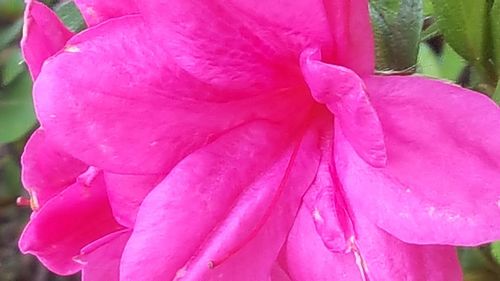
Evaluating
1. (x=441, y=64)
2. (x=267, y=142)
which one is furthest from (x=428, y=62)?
(x=267, y=142)

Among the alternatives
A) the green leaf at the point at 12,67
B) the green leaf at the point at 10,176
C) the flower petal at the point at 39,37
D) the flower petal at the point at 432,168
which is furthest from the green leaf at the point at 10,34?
the flower petal at the point at 432,168

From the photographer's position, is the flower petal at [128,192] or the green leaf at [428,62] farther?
the green leaf at [428,62]

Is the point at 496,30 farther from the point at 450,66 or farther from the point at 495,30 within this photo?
the point at 450,66

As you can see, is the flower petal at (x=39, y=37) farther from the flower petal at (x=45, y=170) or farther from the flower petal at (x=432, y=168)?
the flower petal at (x=432, y=168)

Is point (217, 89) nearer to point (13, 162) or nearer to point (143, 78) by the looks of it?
point (143, 78)

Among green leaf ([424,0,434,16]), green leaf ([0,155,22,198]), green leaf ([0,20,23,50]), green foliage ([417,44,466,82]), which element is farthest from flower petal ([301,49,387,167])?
green leaf ([0,155,22,198])

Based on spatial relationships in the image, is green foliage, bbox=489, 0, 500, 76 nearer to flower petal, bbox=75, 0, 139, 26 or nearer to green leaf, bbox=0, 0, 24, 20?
flower petal, bbox=75, 0, 139, 26
